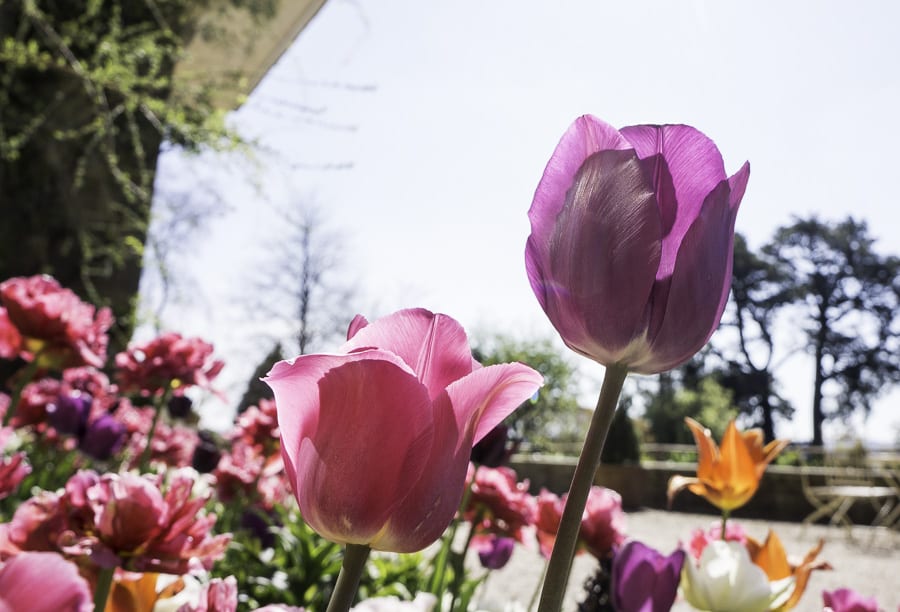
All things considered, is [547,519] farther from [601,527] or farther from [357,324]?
[357,324]

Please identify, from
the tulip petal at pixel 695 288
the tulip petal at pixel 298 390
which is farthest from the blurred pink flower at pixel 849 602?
the tulip petal at pixel 298 390

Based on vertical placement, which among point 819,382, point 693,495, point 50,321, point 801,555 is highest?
point 819,382

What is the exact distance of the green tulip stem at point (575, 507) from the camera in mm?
293

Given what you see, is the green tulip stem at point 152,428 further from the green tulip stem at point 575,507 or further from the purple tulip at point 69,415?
the green tulip stem at point 575,507

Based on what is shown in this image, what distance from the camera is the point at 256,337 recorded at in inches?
740

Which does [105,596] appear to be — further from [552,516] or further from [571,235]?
[552,516]

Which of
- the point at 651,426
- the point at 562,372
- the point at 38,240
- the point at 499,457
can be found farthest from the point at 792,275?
the point at 499,457

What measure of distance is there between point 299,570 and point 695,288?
1.53 metres

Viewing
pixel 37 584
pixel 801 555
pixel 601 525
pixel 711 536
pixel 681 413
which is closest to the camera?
pixel 37 584

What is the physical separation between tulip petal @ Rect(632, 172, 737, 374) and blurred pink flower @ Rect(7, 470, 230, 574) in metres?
0.36

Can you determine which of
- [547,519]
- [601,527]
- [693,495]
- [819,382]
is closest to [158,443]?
[547,519]

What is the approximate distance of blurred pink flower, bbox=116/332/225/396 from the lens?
1572 millimetres

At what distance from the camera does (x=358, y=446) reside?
11.9 inches

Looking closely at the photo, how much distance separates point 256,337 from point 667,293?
19.2m
